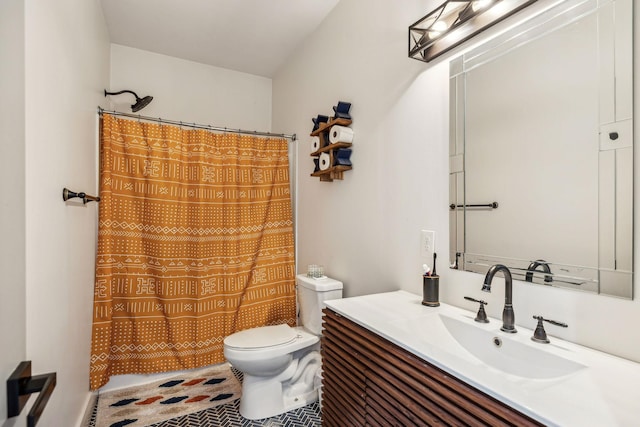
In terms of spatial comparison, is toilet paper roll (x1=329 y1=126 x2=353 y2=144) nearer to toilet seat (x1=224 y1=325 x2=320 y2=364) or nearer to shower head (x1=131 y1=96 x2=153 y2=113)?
toilet seat (x1=224 y1=325 x2=320 y2=364)

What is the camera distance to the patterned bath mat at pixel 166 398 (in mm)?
1894

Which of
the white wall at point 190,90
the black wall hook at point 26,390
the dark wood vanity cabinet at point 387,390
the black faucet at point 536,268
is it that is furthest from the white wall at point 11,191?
the white wall at point 190,90

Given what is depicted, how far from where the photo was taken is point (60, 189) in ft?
4.11

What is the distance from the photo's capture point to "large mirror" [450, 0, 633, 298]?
89 cm

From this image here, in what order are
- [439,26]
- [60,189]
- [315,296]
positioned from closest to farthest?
1. [60,189]
2. [439,26]
3. [315,296]

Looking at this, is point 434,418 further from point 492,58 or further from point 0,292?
point 492,58

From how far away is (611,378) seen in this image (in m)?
0.76

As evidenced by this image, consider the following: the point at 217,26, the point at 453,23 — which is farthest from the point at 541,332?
the point at 217,26

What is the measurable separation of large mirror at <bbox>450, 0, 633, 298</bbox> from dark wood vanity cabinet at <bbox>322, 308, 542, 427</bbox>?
20.2 inches

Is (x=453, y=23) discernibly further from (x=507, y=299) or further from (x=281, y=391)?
(x=281, y=391)

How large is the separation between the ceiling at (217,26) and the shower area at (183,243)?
51 centimetres

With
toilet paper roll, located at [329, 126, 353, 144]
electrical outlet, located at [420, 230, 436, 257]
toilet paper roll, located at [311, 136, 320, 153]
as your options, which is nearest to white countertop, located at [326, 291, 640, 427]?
electrical outlet, located at [420, 230, 436, 257]

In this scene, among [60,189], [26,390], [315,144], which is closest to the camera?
[26,390]

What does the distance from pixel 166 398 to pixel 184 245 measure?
3.33 ft
